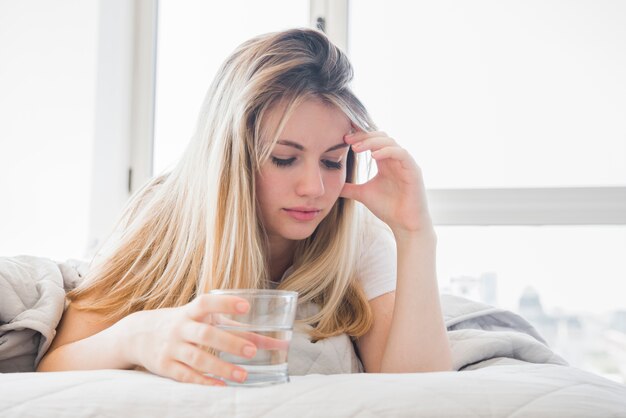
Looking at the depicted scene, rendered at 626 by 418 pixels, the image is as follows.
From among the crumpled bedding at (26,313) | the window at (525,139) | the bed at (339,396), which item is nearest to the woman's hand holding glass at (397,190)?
the bed at (339,396)

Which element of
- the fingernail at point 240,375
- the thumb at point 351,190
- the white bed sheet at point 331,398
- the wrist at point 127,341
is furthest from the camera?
the thumb at point 351,190

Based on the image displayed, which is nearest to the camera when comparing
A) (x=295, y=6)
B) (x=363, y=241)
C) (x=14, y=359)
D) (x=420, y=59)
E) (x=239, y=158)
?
(x=14, y=359)

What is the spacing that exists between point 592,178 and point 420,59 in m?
0.79

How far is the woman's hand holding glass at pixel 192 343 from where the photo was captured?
713 mm

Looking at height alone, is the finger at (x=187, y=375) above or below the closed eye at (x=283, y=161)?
below

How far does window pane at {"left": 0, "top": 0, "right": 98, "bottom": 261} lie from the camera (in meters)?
2.55

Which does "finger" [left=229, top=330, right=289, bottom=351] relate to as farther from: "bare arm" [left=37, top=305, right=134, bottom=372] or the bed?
"bare arm" [left=37, top=305, right=134, bottom=372]

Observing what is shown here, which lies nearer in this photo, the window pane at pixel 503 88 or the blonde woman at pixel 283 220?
the blonde woman at pixel 283 220

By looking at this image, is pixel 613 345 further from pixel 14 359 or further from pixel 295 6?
pixel 14 359

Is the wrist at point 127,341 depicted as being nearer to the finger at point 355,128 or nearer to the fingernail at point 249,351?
the fingernail at point 249,351

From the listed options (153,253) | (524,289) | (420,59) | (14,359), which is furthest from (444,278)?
(14,359)

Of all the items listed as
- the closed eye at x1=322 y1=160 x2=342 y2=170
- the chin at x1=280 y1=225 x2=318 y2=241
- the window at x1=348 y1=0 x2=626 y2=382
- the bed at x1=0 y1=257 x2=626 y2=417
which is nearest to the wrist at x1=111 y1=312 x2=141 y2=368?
the bed at x1=0 y1=257 x2=626 y2=417

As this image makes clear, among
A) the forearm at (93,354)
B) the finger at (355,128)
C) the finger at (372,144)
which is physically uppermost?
the finger at (355,128)

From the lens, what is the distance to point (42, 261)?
124 cm
